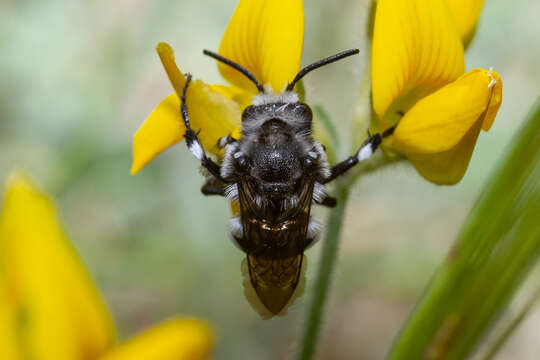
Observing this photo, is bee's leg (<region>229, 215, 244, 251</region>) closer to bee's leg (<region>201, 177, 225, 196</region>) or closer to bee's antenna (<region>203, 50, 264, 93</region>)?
bee's leg (<region>201, 177, 225, 196</region>)

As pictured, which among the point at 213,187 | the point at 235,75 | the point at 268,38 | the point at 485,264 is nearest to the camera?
the point at 485,264

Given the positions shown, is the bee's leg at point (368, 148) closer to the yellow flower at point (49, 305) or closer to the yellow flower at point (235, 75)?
the yellow flower at point (235, 75)

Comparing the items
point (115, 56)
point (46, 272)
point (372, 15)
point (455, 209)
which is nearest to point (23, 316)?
point (46, 272)

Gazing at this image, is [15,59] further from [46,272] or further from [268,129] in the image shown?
[46,272]

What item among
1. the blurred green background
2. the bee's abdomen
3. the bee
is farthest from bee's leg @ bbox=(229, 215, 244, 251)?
the blurred green background

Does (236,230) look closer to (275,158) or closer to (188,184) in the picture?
(275,158)

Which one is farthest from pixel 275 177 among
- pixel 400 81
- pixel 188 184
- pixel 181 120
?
pixel 188 184
